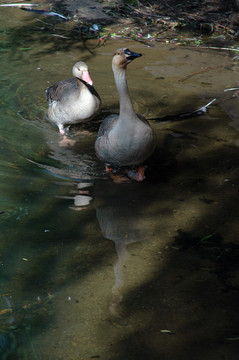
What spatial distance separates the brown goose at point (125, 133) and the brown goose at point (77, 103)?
4.43ft

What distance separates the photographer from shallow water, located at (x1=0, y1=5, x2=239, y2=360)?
3893 millimetres

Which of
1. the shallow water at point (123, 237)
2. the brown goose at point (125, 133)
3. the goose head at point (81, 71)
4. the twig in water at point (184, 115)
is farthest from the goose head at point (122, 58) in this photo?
the twig in water at point (184, 115)

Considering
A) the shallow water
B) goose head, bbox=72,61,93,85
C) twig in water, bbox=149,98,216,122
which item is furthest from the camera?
twig in water, bbox=149,98,216,122

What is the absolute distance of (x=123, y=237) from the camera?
5.11m

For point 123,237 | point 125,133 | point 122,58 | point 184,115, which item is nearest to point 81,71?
point 184,115

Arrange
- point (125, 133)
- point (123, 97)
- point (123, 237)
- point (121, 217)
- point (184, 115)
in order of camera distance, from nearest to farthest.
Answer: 1. point (123, 237)
2. point (121, 217)
3. point (125, 133)
4. point (123, 97)
5. point (184, 115)

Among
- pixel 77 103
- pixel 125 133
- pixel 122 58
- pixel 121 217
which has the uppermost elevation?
pixel 122 58

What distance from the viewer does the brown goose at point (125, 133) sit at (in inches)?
223

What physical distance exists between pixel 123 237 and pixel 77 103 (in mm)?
2981

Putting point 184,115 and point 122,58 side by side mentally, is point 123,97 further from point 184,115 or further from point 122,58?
point 184,115

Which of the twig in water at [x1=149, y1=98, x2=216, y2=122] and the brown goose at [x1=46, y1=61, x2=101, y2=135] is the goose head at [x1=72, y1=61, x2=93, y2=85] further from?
the twig in water at [x1=149, y1=98, x2=216, y2=122]

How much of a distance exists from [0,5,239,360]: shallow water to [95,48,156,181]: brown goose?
405 mm

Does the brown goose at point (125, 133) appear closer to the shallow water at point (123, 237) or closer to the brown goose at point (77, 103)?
A: the shallow water at point (123, 237)

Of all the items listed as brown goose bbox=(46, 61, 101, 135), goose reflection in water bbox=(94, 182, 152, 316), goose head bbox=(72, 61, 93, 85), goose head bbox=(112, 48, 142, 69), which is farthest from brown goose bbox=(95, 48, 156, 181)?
goose head bbox=(72, 61, 93, 85)
